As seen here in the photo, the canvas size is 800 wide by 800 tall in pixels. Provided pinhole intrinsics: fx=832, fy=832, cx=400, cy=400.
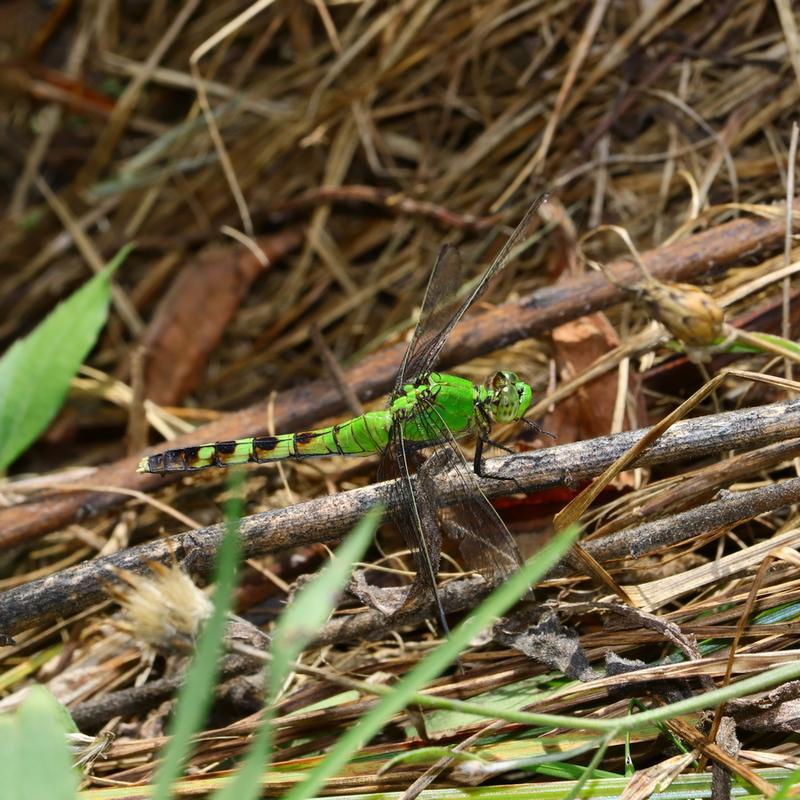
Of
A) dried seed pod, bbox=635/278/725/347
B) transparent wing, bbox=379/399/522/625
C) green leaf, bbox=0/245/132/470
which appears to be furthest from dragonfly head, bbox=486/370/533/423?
green leaf, bbox=0/245/132/470

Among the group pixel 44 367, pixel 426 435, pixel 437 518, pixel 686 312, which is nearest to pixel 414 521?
pixel 437 518

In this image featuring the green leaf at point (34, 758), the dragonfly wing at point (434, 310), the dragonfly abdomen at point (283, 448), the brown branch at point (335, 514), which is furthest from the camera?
the dragonfly wing at point (434, 310)

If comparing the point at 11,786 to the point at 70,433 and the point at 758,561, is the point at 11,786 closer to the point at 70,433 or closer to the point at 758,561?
the point at 758,561

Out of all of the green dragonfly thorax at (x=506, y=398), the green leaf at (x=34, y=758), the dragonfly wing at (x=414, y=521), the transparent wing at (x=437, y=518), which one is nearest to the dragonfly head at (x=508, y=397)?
the green dragonfly thorax at (x=506, y=398)

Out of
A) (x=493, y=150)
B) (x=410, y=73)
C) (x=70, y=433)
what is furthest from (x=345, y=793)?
(x=410, y=73)

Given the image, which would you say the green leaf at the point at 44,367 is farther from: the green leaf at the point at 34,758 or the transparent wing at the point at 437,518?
the green leaf at the point at 34,758

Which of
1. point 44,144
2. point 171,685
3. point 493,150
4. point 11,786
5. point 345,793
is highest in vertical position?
point 44,144
